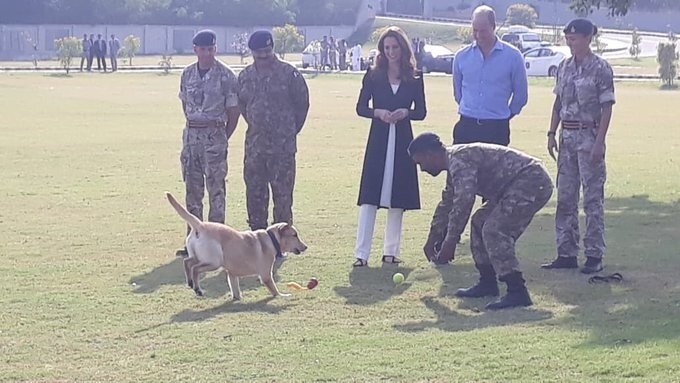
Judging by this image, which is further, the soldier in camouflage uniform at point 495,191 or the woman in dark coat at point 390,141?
the woman in dark coat at point 390,141

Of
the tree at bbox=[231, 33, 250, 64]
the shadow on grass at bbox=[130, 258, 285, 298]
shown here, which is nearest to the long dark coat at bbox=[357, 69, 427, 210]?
the shadow on grass at bbox=[130, 258, 285, 298]

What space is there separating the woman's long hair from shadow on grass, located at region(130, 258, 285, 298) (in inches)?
79.8

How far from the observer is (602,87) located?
35.8 feet

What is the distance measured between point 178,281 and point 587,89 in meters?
3.85

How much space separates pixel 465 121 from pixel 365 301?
2.34m

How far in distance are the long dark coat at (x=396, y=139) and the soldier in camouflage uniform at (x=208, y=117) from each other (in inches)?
51.8

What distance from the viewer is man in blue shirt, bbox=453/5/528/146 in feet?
37.7

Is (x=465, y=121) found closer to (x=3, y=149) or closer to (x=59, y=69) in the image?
(x=3, y=149)

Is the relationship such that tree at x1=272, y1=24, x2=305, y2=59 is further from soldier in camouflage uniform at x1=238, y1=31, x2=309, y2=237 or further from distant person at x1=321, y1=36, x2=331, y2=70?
soldier in camouflage uniform at x1=238, y1=31, x2=309, y2=237

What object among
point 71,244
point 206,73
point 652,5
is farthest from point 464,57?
point 652,5

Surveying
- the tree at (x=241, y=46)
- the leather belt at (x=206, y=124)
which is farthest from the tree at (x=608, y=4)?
the tree at (x=241, y=46)

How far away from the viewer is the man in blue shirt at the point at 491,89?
37.7 feet

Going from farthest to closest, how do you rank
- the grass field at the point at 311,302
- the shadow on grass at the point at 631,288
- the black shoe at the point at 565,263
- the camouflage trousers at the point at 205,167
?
the camouflage trousers at the point at 205,167, the black shoe at the point at 565,263, the shadow on grass at the point at 631,288, the grass field at the point at 311,302

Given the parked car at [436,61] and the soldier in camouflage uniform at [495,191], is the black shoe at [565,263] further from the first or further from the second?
the parked car at [436,61]
